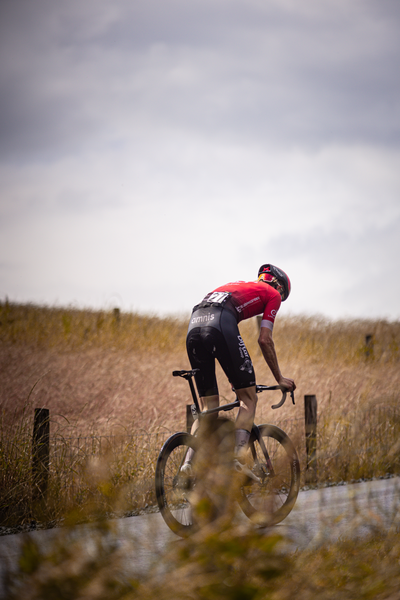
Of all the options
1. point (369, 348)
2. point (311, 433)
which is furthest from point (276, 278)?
point (369, 348)

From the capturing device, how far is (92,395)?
11.1 metres

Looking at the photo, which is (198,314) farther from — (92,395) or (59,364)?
(59,364)

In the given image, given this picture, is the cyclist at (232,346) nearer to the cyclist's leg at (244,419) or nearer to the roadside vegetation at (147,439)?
the cyclist's leg at (244,419)

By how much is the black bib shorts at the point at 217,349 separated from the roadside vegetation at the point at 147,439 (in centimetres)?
91

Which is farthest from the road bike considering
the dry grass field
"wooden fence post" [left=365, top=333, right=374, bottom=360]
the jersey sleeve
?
"wooden fence post" [left=365, top=333, right=374, bottom=360]

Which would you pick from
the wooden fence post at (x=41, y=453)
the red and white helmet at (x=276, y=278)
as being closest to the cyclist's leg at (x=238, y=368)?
the red and white helmet at (x=276, y=278)

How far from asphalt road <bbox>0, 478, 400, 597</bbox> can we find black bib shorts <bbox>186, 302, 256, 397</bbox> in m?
1.09

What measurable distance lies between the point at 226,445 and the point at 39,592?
2069mm

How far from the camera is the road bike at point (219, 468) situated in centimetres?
243

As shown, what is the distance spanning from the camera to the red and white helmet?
5.40 meters

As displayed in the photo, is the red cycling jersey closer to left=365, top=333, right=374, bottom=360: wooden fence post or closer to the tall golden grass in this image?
the tall golden grass

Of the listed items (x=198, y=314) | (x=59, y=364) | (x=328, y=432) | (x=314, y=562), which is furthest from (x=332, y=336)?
(x=314, y=562)

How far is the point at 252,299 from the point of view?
510 cm

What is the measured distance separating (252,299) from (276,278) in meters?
0.45
